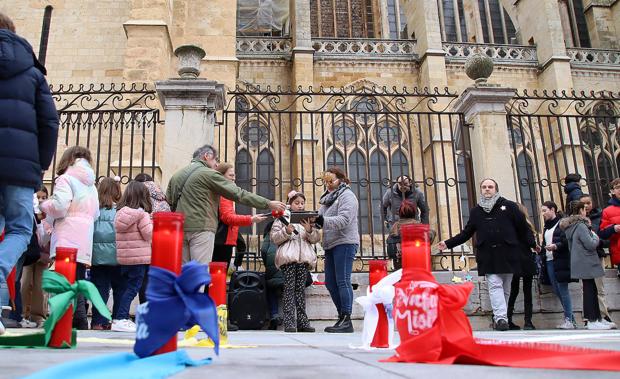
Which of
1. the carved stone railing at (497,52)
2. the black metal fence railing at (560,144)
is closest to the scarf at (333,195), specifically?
the black metal fence railing at (560,144)

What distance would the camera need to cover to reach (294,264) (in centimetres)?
496

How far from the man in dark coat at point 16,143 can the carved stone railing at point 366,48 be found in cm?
1547

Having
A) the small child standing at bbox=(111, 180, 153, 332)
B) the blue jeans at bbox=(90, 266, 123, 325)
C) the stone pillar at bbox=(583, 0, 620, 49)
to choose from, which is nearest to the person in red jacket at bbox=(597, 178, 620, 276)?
the small child standing at bbox=(111, 180, 153, 332)

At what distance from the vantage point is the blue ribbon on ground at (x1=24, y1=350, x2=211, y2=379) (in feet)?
4.17

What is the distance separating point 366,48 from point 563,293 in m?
14.0

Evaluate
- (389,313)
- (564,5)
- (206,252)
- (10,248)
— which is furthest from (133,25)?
(564,5)

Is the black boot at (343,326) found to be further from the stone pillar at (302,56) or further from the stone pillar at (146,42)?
the stone pillar at (302,56)

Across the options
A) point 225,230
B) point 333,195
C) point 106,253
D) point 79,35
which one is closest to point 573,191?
point 333,195

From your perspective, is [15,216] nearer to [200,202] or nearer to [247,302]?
[200,202]

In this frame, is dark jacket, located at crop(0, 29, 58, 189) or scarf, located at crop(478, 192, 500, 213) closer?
dark jacket, located at crop(0, 29, 58, 189)

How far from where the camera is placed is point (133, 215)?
4695 mm

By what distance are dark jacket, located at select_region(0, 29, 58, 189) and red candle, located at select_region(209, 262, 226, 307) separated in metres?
1.23

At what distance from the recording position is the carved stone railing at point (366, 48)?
58.8 feet

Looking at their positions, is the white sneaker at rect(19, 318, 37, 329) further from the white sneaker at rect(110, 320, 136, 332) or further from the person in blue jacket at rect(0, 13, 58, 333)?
the person in blue jacket at rect(0, 13, 58, 333)
